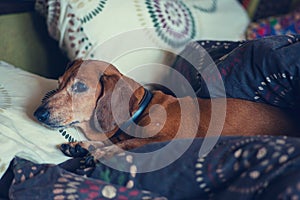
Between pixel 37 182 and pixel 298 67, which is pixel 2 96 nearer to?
pixel 37 182

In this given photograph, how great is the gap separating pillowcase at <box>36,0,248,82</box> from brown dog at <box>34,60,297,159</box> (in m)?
0.22

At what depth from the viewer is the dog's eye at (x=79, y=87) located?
1.34 metres

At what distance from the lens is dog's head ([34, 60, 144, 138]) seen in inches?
51.4

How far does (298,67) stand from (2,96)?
0.84m

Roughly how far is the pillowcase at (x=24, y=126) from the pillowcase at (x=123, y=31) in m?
0.20

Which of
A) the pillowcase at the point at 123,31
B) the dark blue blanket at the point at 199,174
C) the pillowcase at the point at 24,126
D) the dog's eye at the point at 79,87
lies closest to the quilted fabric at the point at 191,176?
the dark blue blanket at the point at 199,174

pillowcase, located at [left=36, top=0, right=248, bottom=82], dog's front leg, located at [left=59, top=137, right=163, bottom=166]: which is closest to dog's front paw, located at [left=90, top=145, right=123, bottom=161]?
dog's front leg, located at [left=59, top=137, right=163, bottom=166]

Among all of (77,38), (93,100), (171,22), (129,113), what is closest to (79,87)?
(93,100)

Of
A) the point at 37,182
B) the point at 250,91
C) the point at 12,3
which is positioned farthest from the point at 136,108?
the point at 12,3

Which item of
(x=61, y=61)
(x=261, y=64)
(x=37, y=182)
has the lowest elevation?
(x=61, y=61)

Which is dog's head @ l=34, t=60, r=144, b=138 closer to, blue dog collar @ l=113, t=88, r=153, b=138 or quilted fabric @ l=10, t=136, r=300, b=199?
blue dog collar @ l=113, t=88, r=153, b=138

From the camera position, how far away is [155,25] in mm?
1647

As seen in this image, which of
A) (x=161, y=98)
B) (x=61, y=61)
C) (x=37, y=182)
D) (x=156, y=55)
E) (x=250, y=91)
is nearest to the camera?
(x=37, y=182)

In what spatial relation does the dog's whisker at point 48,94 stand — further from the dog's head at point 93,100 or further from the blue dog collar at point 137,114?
the blue dog collar at point 137,114
